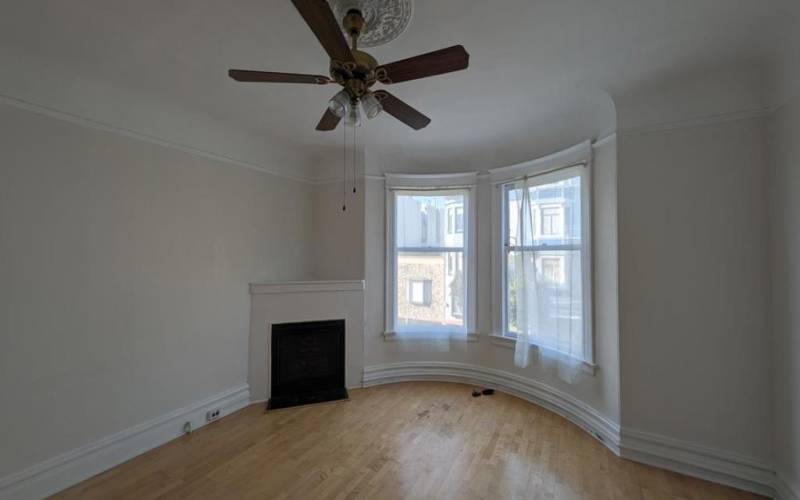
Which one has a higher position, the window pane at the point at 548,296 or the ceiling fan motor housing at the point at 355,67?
the ceiling fan motor housing at the point at 355,67

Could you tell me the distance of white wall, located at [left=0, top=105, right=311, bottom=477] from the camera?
6.53 feet

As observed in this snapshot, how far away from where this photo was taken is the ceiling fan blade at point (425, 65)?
1370 mm

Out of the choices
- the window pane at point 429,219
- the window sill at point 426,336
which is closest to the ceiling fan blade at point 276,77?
the window pane at point 429,219

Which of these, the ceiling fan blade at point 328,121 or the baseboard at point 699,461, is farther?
the baseboard at point 699,461

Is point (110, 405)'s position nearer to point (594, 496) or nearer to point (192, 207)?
point (192, 207)

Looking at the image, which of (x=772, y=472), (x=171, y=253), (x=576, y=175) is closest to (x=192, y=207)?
(x=171, y=253)

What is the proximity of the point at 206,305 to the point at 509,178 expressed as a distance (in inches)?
122

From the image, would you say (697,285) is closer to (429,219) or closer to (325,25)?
(429,219)

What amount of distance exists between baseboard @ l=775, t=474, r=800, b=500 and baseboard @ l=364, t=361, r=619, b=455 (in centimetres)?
78

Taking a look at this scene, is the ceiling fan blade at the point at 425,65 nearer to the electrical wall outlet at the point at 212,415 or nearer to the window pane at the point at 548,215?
the window pane at the point at 548,215

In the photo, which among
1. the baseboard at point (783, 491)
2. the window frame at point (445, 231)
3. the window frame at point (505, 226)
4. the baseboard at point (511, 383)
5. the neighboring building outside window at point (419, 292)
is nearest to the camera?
the baseboard at point (783, 491)

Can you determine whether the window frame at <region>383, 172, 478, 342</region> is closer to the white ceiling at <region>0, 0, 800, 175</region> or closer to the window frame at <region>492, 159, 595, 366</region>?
the window frame at <region>492, 159, 595, 366</region>

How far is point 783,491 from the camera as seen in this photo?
1.94m

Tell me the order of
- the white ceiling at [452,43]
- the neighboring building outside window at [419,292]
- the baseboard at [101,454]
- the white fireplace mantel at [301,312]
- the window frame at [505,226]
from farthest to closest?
the neighboring building outside window at [419,292] < the white fireplace mantel at [301,312] < the window frame at [505,226] < the baseboard at [101,454] < the white ceiling at [452,43]
